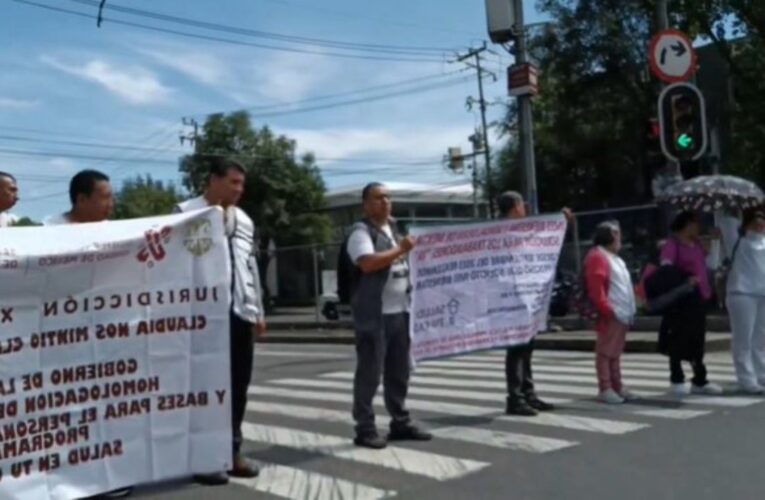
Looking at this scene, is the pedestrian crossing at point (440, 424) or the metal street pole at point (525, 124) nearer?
the pedestrian crossing at point (440, 424)

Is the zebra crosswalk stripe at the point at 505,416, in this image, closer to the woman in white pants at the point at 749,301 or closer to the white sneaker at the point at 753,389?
the white sneaker at the point at 753,389

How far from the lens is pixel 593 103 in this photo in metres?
30.5

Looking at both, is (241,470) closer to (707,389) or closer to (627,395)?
(627,395)

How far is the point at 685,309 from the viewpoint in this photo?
30.9 feet

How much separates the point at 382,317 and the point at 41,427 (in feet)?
8.35

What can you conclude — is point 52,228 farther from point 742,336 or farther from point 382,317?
point 742,336

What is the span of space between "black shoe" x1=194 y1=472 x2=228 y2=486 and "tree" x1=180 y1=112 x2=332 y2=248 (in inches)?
1409

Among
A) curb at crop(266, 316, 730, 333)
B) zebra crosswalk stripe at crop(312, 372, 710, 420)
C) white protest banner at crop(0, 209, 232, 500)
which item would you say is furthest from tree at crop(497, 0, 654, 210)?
white protest banner at crop(0, 209, 232, 500)

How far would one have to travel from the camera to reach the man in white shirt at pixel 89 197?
20.4 ft

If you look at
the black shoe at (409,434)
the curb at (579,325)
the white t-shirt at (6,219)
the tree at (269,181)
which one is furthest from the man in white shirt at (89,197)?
the tree at (269,181)

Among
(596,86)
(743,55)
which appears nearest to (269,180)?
(596,86)

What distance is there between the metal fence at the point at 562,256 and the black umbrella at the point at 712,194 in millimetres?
1771

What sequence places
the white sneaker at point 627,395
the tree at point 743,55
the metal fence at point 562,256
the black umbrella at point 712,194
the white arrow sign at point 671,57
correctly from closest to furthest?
1. the white sneaker at point 627,395
2. the white arrow sign at point 671,57
3. the black umbrella at point 712,194
4. the metal fence at point 562,256
5. the tree at point 743,55

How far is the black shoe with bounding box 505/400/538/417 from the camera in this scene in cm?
849
